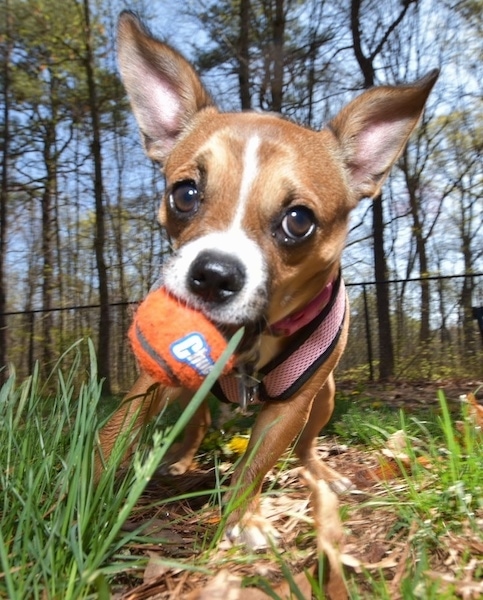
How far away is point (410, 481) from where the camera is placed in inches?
87.4

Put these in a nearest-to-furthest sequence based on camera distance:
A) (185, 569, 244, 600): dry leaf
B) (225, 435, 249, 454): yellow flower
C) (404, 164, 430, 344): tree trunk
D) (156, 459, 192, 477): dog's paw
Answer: (185, 569, 244, 600): dry leaf, (156, 459, 192, 477): dog's paw, (225, 435, 249, 454): yellow flower, (404, 164, 430, 344): tree trunk

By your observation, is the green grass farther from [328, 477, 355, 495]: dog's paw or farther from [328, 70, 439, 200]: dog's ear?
[328, 70, 439, 200]: dog's ear

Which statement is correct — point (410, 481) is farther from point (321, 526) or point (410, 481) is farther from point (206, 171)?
point (206, 171)

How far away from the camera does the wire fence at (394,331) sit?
12281 mm

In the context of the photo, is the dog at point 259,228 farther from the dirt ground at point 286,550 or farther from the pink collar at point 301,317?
the dirt ground at point 286,550

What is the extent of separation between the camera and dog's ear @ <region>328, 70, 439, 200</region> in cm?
300

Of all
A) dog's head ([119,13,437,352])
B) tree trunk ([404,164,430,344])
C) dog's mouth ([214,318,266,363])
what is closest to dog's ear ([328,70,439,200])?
dog's head ([119,13,437,352])

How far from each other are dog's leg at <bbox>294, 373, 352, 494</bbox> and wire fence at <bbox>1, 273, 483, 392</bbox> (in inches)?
344

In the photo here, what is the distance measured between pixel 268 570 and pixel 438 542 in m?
0.55

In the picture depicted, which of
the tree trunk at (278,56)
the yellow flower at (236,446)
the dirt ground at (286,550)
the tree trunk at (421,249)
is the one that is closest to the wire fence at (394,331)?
the tree trunk at (421,249)

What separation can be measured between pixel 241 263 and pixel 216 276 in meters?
0.11

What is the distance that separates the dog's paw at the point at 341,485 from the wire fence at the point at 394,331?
9380mm

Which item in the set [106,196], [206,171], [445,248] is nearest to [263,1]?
[106,196]

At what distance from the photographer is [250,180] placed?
2.36 m
